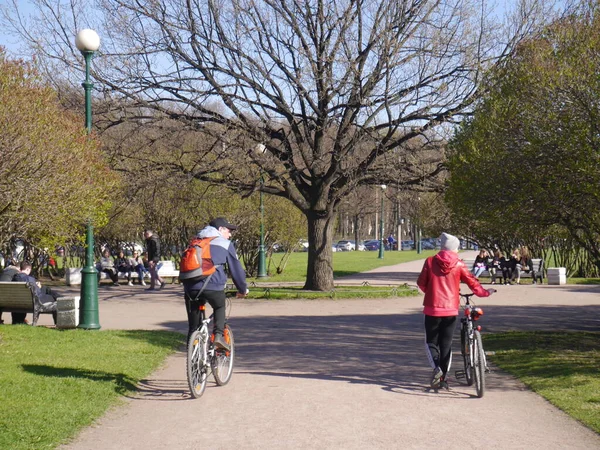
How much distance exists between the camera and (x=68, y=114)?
17.8m

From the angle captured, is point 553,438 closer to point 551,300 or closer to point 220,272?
point 220,272

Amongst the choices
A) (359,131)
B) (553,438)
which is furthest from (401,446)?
(359,131)

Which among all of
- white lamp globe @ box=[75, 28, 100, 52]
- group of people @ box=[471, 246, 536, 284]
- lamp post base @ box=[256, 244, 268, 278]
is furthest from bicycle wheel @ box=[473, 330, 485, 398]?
lamp post base @ box=[256, 244, 268, 278]

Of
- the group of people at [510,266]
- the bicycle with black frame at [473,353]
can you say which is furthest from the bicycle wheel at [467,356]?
the group of people at [510,266]

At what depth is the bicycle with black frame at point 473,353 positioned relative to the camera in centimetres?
827

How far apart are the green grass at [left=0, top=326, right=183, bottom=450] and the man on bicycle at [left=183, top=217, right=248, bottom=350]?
104 centimetres

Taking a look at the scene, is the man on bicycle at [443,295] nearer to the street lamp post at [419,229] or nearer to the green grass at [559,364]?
the green grass at [559,364]

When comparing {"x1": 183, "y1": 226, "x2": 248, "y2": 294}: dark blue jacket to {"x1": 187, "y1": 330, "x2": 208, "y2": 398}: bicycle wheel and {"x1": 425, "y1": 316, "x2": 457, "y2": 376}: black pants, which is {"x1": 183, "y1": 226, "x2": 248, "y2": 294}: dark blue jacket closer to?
{"x1": 187, "y1": 330, "x2": 208, "y2": 398}: bicycle wheel

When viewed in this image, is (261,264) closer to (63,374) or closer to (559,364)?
(559,364)

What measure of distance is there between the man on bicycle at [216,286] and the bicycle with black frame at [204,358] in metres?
0.07

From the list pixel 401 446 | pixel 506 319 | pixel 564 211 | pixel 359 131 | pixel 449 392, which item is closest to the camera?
pixel 401 446

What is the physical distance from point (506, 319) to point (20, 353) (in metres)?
9.93

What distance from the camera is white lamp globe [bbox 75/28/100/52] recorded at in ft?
45.3

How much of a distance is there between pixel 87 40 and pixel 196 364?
24.9 feet
